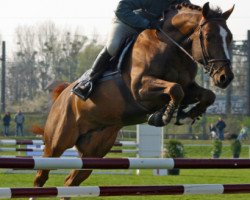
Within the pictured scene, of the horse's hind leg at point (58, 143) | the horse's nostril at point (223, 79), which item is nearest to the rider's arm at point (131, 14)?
the horse's nostril at point (223, 79)

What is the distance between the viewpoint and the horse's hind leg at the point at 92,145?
31.2 feet

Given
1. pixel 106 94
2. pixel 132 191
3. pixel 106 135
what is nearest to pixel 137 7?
pixel 106 94

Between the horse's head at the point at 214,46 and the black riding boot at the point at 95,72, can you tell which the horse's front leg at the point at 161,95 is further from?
the black riding boot at the point at 95,72

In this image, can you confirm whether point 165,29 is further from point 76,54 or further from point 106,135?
point 76,54

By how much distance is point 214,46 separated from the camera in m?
7.57

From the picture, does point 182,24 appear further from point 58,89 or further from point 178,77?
point 58,89

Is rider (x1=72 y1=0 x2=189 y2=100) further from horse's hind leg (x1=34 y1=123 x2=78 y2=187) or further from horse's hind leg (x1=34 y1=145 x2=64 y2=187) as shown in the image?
horse's hind leg (x1=34 y1=145 x2=64 y2=187)

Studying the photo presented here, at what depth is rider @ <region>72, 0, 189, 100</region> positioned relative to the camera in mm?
8367

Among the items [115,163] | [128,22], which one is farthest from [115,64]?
[115,163]

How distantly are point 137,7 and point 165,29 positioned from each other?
49 cm

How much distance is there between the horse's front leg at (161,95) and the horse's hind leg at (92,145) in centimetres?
153

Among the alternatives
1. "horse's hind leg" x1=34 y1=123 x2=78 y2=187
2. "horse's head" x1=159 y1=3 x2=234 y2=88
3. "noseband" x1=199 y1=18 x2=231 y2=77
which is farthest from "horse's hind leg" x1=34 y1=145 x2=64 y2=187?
"noseband" x1=199 y1=18 x2=231 y2=77

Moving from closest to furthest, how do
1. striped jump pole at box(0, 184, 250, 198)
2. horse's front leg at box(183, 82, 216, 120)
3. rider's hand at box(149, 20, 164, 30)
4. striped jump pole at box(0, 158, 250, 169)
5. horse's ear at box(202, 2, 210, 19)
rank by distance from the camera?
striped jump pole at box(0, 158, 250, 169)
striped jump pole at box(0, 184, 250, 198)
horse's ear at box(202, 2, 210, 19)
horse's front leg at box(183, 82, 216, 120)
rider's hand at box(149, 20, 164, 30)

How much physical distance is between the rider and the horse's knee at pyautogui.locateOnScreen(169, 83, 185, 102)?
3.18 feet
